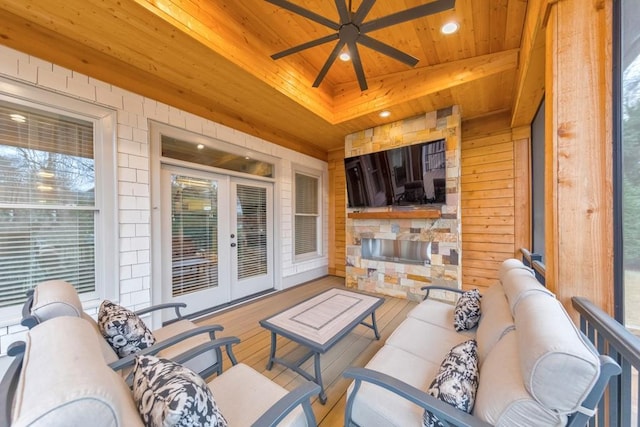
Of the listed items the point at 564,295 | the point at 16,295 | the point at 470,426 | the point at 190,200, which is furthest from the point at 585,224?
the point at 16,295

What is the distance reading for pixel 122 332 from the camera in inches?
58.4

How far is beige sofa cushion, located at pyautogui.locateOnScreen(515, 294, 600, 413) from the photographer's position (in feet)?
2.60

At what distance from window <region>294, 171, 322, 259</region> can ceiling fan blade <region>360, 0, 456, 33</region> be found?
3.25 m

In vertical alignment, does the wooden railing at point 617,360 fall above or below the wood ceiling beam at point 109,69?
below

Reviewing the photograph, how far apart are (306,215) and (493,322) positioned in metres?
3.96

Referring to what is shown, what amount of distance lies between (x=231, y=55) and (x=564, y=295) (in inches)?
130

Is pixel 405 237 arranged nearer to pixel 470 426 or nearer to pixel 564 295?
pixel 564 295

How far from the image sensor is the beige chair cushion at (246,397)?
1110 mm

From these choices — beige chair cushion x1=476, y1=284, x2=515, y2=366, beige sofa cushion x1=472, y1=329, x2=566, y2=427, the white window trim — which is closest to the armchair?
beige sofa cushion x1=472, y1=329, x2=566, y2=427

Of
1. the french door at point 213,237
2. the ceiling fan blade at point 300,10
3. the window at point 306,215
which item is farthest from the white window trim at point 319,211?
the ceiling fan blade at point 300,10

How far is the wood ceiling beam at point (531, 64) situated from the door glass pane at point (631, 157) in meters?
0.44

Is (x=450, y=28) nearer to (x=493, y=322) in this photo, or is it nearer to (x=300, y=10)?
(x=300, y=10)

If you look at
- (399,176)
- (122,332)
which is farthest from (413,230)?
(122,332)

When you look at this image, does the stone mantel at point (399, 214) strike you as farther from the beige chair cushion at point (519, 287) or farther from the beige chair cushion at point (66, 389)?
the beige chair cushion at point (66, 389)
